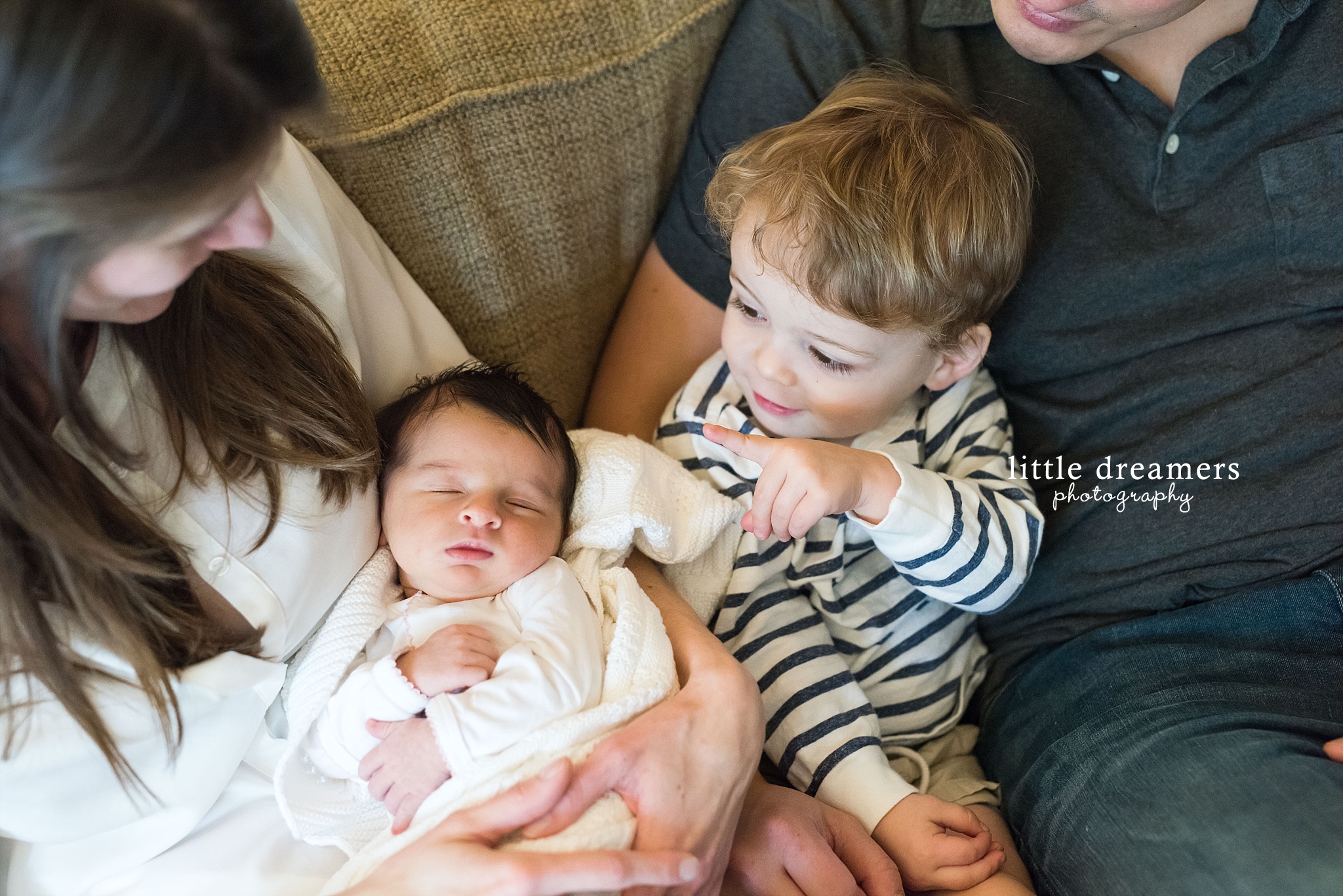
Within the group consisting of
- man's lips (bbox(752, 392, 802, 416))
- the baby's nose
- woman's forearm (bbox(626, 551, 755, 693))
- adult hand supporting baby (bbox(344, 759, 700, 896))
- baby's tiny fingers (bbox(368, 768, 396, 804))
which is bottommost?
woman's forearm (bbox(626, 551, 755, 693))

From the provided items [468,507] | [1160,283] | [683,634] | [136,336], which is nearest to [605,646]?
[683,634]

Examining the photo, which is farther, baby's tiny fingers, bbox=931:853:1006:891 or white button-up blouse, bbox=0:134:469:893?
baby's tiny fingers, bbox=931:853:1006:891

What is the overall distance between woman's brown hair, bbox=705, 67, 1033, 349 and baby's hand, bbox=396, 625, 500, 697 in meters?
0.54

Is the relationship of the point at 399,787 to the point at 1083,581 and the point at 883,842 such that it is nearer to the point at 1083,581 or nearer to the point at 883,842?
the point at 883,842

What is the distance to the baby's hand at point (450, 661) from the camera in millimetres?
971

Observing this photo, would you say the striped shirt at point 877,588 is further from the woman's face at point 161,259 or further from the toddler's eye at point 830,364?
the woman's face at point 161,259

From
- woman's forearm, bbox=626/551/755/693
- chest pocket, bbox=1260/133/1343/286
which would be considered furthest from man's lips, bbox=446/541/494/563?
chest pocket, bbox=1260/133/1343/286

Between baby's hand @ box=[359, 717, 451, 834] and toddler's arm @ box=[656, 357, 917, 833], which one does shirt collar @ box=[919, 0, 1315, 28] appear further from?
baby's hand @ box=[359, 717, 451, 834]

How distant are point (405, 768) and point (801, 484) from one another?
0.50 m

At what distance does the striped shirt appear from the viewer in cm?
119

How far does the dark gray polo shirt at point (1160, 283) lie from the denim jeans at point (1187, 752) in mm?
50

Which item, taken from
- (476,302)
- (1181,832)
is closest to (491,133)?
(476,302)

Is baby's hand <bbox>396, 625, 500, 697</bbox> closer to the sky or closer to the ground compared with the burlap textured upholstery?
closer to the ground

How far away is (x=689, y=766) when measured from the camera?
1.00 metres
